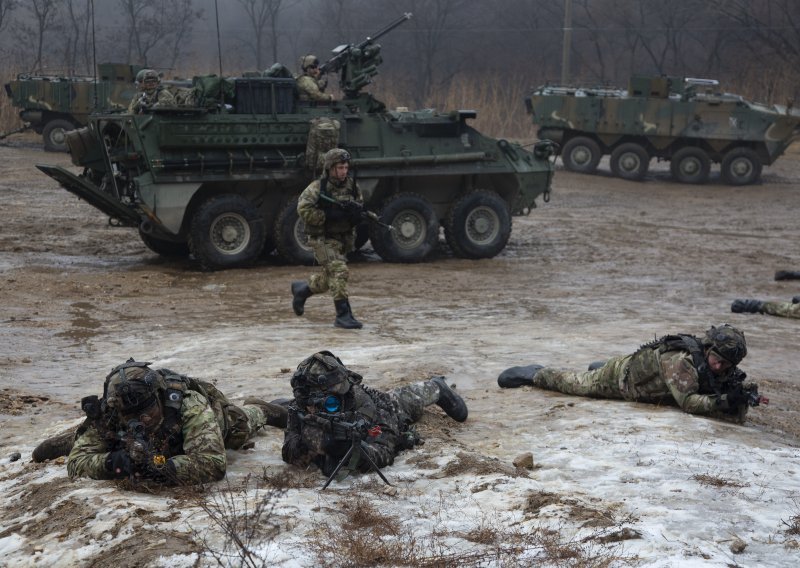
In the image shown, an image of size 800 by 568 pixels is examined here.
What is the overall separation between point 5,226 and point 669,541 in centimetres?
1369

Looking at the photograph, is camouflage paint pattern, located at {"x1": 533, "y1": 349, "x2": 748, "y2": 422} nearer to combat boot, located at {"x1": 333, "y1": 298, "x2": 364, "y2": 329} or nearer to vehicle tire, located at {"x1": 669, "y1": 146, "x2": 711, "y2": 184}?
combat boot, located at {"x1": 333, "y1": 298, "x2": 364, "y2": 329}

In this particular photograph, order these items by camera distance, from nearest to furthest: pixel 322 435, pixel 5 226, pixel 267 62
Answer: pixel 322 435 → pixel 5 226 → pixel 267 62

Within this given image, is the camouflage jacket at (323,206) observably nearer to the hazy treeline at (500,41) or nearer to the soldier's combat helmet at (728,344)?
the soldier's combat helmet at (728,344)

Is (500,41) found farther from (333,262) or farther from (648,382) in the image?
(648,382)

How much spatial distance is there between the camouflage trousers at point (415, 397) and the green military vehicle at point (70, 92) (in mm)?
19807

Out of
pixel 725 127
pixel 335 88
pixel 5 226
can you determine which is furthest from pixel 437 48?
pixel 5 226

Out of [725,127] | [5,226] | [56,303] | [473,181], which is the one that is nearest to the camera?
[56,303]

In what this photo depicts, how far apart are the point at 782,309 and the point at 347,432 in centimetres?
694

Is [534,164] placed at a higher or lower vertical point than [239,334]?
higher

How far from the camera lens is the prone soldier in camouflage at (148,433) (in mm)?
4922

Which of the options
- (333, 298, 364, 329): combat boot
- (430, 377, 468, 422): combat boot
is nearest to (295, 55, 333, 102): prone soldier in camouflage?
(333, 298, 364, 329): combat boot

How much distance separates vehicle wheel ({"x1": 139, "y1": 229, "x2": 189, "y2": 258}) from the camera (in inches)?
555

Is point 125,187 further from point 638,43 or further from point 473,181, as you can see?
point 638,43

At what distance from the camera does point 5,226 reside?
1620cm
